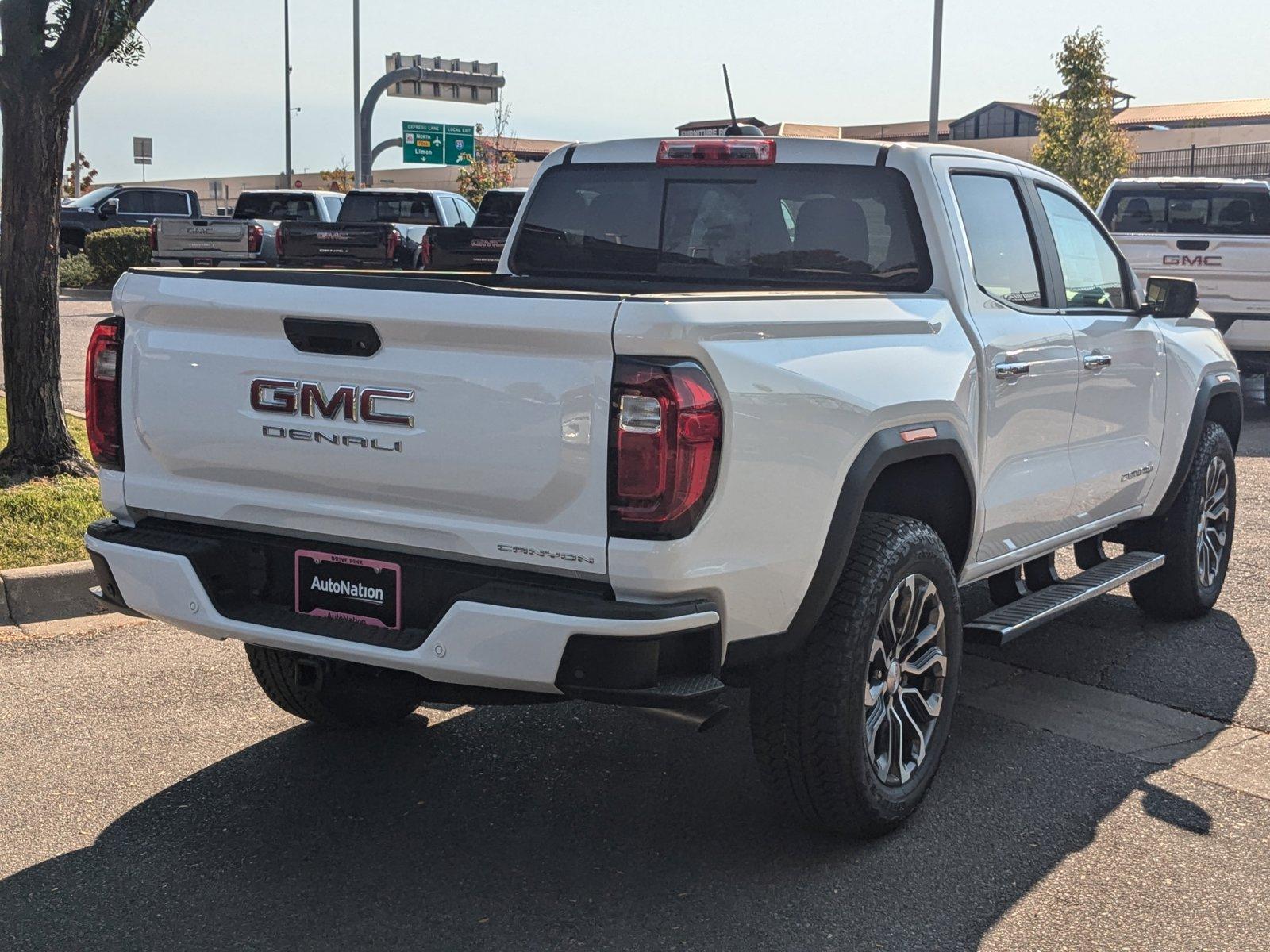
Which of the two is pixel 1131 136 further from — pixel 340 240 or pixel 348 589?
pixel 348 589

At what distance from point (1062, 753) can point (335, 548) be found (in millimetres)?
2598

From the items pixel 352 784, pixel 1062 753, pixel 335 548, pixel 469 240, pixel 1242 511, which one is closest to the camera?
pixel 335 548

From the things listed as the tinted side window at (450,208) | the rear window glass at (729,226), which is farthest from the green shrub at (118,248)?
the rear window glass at (729,226)

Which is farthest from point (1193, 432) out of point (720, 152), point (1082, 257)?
point (720, 152)

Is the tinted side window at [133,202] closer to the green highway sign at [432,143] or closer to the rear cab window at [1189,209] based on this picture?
the green highway sign at [432,143]

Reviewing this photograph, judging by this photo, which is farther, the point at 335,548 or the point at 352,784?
the point at 352,784

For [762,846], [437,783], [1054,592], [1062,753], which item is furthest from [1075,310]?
[437,783]

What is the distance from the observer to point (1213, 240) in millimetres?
13250

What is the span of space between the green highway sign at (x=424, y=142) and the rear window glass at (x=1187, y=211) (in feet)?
104

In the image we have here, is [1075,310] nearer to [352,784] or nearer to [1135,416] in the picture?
[1135,416]

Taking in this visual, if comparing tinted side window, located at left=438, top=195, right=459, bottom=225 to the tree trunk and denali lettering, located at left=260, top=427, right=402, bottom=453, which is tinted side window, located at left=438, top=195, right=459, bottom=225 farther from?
denali lettering, located at left=260, top=427, right=402, bottom=453

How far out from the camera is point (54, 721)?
4.97 meters

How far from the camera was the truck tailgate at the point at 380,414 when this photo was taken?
3355 mm

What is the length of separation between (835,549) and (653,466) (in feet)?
2.31
